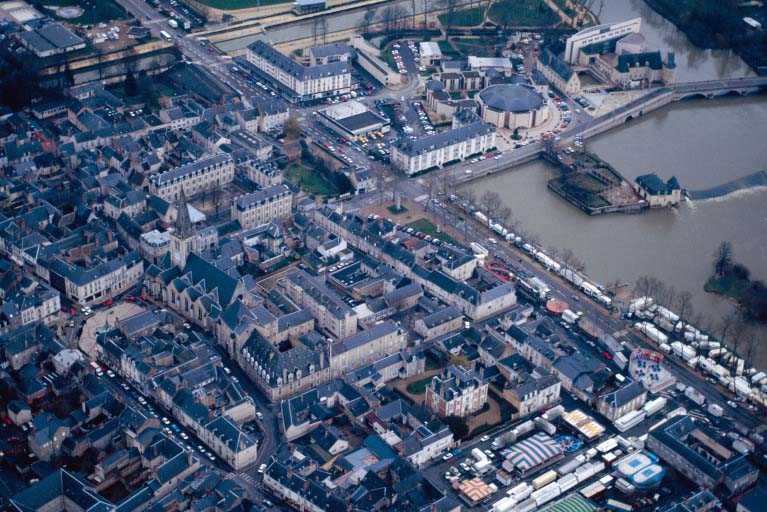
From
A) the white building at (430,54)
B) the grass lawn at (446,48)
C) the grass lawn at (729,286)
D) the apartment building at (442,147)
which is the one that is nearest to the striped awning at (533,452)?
the grass lawn at (729,286)

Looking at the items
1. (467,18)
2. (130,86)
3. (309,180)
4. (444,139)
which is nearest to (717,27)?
(467,18)

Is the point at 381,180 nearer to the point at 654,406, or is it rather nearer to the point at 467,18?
the point at 654,406

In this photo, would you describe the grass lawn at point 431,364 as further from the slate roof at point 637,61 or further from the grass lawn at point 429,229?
the slate roof at point 637,61

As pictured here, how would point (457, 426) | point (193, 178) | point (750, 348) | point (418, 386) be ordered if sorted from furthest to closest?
1. point (193, 178)
2. point (750, 348)
3. point (418, 386)
4. point (457, 426)

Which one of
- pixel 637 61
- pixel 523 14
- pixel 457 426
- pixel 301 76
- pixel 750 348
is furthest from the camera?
pixel 523 14

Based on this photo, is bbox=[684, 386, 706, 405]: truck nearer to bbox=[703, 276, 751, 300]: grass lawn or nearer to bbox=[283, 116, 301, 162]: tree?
bbox=[703, 276, 751, 300]: grass lawn

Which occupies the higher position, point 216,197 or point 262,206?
point 262,206
